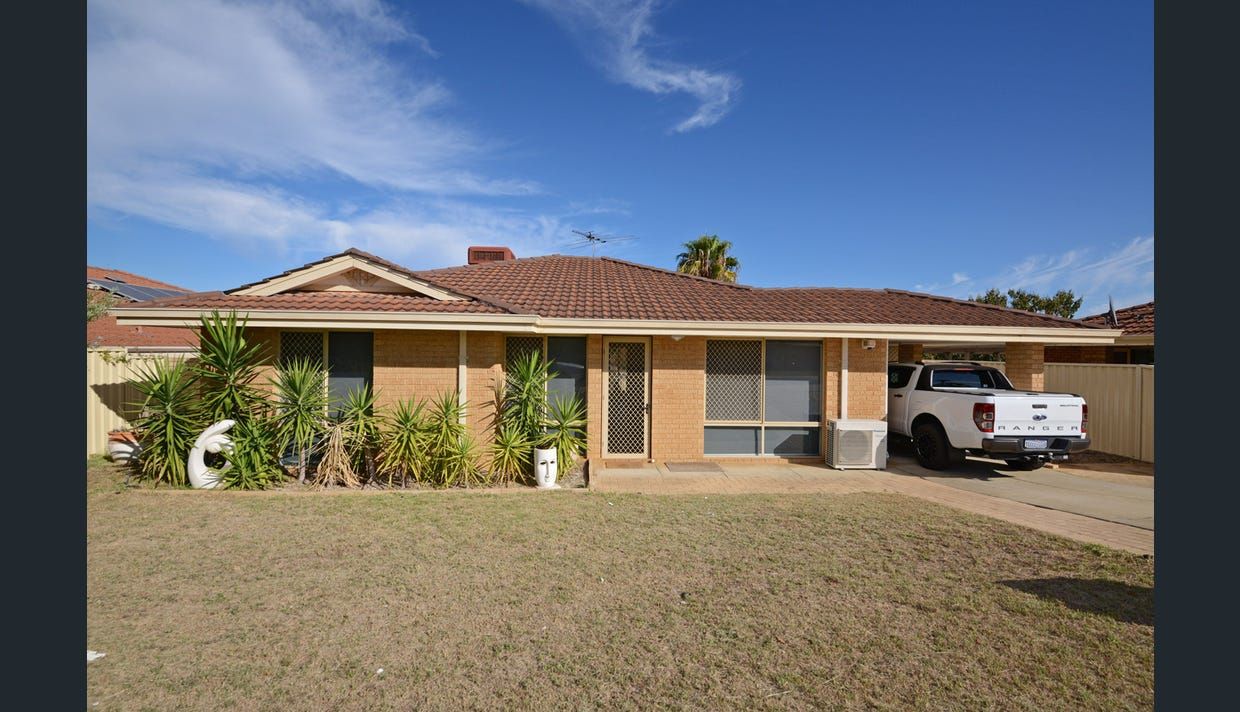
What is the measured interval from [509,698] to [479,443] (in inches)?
258

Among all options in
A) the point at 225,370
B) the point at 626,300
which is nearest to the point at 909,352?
the point at 626,300

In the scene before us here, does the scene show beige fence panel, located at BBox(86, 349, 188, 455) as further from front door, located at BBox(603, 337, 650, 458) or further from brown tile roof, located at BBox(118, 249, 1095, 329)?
front door, located at BBox(603, 337, 650, 458)

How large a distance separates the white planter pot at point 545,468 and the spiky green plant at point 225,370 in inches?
186

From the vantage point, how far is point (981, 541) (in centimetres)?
619

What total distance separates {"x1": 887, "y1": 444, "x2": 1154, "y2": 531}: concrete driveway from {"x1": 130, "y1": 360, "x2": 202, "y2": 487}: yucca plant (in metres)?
12.4

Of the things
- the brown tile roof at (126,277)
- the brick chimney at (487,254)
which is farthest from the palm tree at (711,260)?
the brown tile roof at (126,277)

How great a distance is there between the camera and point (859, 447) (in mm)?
10234

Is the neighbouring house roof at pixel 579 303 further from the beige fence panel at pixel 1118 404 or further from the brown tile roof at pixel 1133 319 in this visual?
the brown tile roof at pixel 1133 319

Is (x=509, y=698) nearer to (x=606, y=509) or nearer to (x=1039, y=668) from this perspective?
(x=1039, y=668)

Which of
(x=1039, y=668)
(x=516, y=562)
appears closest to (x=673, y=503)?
(x=516, y=562)

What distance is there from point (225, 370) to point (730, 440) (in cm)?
899

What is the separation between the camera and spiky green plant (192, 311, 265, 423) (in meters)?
8.55

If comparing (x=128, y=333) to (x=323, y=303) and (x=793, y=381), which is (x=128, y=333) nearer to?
(x=323, y=303)

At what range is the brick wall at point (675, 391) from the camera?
10438mm
